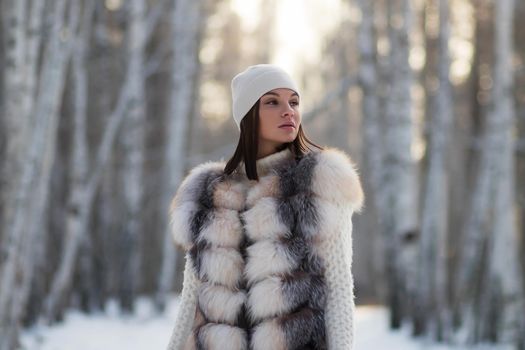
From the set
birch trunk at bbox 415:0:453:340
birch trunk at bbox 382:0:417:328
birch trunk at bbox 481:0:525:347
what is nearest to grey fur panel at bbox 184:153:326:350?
birch trunk at bbox 481:0:525:347

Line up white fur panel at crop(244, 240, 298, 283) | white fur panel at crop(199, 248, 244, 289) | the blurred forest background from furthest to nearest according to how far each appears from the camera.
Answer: the blurred forest background, white fur panel at crop(199, 248, 244, 289), white fur panel at crop(244, 240, 298, 283)

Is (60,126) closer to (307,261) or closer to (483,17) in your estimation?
(483,17)

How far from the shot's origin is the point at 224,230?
272 centimetres

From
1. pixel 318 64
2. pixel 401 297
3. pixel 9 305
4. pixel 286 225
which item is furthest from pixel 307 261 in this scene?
pixel 318 64

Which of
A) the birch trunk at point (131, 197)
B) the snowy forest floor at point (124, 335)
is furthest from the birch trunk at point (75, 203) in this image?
the birch trunk at point (131, 197)

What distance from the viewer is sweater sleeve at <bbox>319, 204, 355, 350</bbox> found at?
2.45 metres

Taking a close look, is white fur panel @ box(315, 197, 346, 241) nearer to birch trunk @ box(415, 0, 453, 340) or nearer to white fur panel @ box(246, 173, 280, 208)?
white fur panel @ box(246, 173, 280, 208)

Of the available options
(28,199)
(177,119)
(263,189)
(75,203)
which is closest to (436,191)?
(177,119)

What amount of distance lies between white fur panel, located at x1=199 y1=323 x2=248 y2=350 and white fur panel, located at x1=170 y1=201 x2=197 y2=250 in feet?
1.06

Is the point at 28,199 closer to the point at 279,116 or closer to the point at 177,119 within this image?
the point at 279,116

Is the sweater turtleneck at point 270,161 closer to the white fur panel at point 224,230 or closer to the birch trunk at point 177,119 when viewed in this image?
the white fur panel at point 224,230

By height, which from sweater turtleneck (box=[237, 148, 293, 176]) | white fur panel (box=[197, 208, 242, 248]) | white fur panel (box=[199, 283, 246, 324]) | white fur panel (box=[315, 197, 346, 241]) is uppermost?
sweater turtleneck (box=[237, 148, 293, 176])

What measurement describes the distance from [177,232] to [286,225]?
0.44 m

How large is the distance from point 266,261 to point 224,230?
0.22 metres
